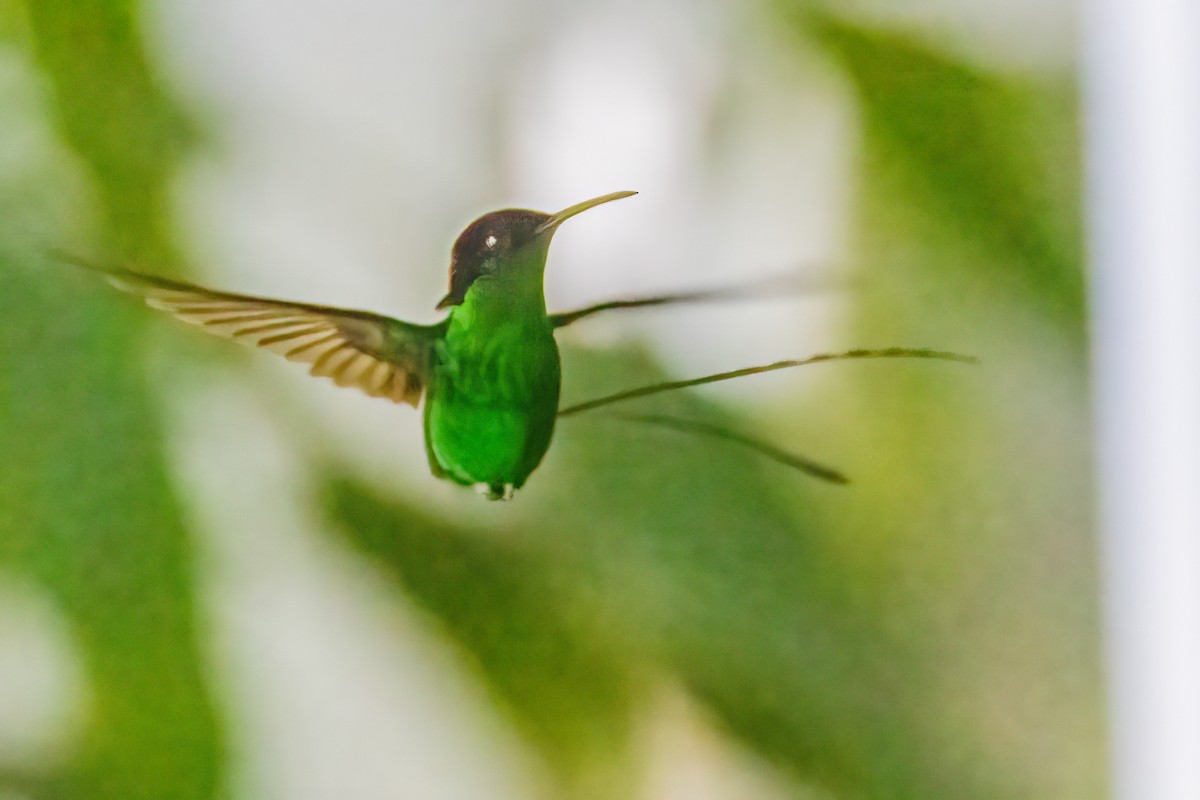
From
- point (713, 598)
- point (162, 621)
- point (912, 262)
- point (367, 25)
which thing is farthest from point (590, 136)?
point (162, 621)

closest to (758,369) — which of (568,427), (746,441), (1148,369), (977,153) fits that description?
(746,441)

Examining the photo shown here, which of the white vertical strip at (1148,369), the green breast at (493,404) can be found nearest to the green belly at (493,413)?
the green breast at (493,404)

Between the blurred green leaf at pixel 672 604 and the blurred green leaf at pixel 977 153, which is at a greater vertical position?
the blurred green leaf at pixel 977 153

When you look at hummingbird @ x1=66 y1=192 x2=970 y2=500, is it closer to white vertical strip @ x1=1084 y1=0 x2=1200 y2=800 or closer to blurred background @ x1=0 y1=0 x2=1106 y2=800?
blurred background @ x1=0 y1=0 x2=1106 y2=800

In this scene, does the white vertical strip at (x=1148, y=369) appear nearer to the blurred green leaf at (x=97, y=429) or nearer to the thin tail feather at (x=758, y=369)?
the thin tail feather at (x=758, y=369)

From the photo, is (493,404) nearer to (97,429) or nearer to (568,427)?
(568,427)
